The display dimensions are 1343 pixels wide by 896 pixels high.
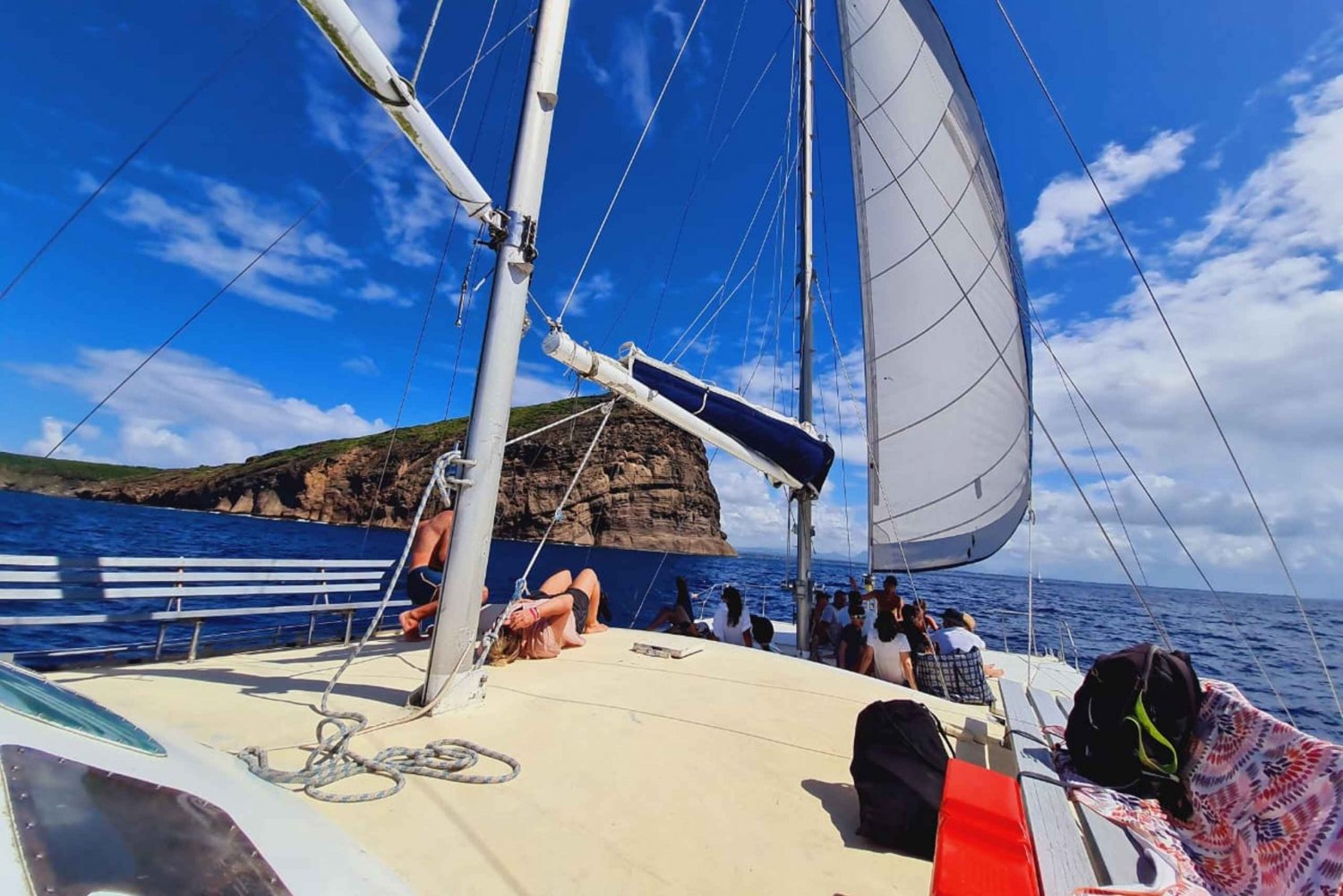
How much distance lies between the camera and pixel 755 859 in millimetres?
2266

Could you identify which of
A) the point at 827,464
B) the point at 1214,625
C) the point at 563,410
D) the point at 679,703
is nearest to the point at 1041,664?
the point at 827,464

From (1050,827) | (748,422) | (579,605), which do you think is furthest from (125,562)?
(748,422)

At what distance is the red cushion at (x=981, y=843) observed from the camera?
5.50 feet

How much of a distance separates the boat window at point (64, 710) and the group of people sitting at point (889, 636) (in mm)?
5299

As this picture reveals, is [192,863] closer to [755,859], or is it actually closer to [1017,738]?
[755,859]

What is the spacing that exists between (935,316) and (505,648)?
7.43 m

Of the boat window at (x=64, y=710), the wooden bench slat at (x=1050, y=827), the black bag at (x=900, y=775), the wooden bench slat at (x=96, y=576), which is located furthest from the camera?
the wooden bench slat at (x=96, y=576)

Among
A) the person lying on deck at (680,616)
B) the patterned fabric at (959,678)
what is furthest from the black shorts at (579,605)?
the patterned fabric at (959,678)

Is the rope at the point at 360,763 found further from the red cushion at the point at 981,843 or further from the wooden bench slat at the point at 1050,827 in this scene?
the wooden bench slat at the point at 1050,827

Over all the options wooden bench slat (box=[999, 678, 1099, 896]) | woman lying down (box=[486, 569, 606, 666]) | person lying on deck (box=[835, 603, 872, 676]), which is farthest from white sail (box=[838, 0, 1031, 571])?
wooden bench slat (box=[999, 678, 1099, 896])

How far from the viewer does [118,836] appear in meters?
1.00

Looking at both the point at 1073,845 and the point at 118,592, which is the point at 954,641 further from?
the point at 118,592

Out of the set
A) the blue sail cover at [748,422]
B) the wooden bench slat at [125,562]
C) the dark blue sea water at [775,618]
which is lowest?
the dark blue sea water at [775,618]

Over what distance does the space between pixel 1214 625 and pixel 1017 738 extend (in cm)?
3770
